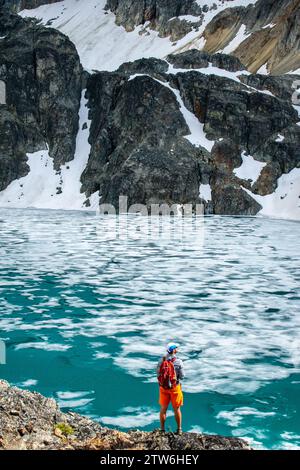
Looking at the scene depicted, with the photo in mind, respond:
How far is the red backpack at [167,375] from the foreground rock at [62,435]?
0.93 m

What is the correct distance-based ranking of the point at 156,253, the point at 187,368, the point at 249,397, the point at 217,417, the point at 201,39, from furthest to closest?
the point at 201,39
the point at 156,253
the point at 187,368
the point at 249,397
the point at 217,417

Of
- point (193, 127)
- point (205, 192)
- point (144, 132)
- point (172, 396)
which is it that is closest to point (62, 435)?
point (172, 396)

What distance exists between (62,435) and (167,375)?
215 cm

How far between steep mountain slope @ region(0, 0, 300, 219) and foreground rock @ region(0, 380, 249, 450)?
255ft

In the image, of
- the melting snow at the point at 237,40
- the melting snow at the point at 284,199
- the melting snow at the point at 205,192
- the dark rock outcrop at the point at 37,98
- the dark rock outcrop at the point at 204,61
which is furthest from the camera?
the melting snow at the point at 237,40

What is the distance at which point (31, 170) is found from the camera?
358 ft

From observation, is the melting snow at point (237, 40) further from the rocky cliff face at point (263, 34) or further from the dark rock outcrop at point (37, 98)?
the dark rock outcrop at point (37, 98)

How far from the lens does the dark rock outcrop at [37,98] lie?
359ft

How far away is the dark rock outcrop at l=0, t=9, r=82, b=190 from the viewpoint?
4306 inches

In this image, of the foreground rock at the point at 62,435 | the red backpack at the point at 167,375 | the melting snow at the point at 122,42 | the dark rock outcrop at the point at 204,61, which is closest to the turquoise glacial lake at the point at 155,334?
the foreground rock at the point at 62,435

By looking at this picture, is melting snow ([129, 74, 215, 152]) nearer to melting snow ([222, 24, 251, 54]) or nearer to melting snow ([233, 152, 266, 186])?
melting snow ([233, 152, 266, 186])
